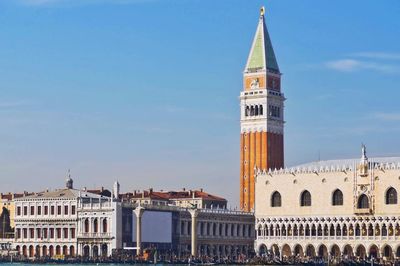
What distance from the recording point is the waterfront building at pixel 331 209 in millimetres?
80875

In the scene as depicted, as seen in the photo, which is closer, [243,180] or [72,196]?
[72,196]

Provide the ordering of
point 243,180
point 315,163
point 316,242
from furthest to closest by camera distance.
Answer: point 243,180
point 315,163
point 316,242

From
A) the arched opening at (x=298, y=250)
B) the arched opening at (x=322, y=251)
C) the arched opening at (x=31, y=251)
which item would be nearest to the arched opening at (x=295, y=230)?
the arched opening at (x=298, y=250)

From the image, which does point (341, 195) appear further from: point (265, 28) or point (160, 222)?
point (265, 28)

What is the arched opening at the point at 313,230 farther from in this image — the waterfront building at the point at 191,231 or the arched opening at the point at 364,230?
the waterfront building at the point at 191,231

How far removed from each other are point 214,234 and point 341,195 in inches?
529

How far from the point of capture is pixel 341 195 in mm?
83875

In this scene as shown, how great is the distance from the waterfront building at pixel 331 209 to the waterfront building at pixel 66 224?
13.1 metres

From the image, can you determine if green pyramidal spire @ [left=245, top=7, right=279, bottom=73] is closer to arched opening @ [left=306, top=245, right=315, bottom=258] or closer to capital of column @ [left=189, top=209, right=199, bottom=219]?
capital of column @ [left=189, top=209, right=199, bottom=219]

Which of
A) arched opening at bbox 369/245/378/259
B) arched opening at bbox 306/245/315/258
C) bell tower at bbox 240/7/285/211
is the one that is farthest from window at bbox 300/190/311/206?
bell tower at bbox 240/7/285/211

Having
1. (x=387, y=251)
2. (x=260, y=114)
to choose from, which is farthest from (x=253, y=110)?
(x=387, y=251)

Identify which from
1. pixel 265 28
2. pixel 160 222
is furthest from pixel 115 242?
pixel 265 28

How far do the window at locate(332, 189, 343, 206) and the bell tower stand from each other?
14.1 meters

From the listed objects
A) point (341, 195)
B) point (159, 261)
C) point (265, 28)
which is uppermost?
point (265, 28)
